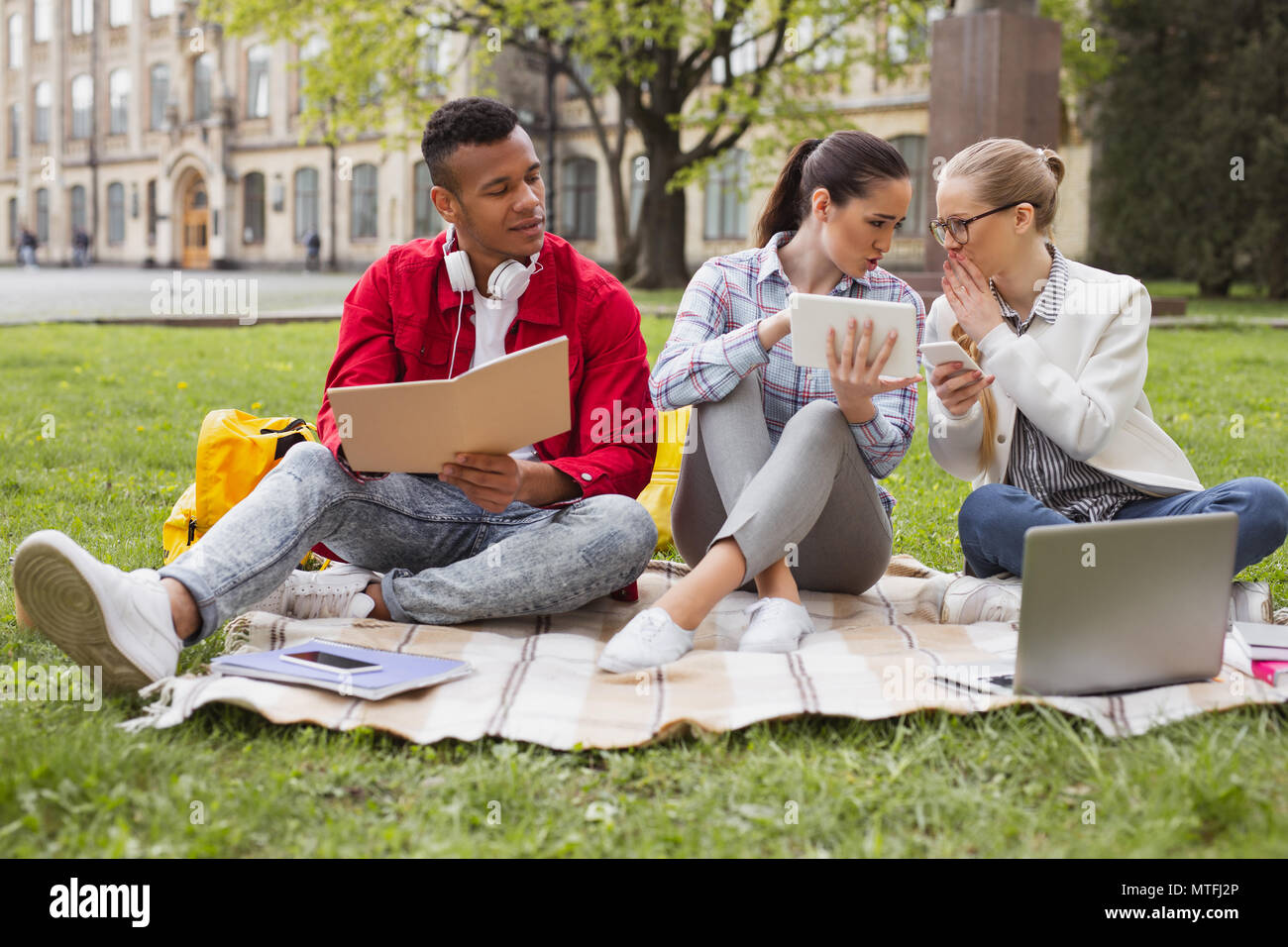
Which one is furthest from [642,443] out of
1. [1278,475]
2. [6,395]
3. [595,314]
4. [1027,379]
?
[6,395]

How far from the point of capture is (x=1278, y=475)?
5008 mm

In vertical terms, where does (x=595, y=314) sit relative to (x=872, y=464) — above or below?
above

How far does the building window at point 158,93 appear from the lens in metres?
37.8

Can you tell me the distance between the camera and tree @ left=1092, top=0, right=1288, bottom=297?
60.5ft

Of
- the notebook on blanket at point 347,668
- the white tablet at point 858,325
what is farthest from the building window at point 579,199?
the notebook on blanket at point 347,668

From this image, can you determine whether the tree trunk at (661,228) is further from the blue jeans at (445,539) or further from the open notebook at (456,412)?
the open notebook at (456,412)

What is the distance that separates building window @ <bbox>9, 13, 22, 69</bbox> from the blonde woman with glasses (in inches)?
1826

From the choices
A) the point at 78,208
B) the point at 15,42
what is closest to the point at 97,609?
the point at 78,208

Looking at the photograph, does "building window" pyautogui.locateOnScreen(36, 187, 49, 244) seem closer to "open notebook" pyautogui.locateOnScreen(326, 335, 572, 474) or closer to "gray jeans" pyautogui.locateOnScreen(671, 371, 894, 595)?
"gray jeans" pyautogui.locateOnScreen(671, 371, 894, 595)

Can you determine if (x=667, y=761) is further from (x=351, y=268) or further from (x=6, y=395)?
(x=351, y=268)

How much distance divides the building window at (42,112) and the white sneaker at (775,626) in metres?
44.7

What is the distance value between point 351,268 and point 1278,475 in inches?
1205

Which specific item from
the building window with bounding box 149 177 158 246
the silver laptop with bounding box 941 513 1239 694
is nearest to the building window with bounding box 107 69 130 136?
the building window with bounding box 149 177 158 246

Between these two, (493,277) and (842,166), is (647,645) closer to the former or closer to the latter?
(493,277)
